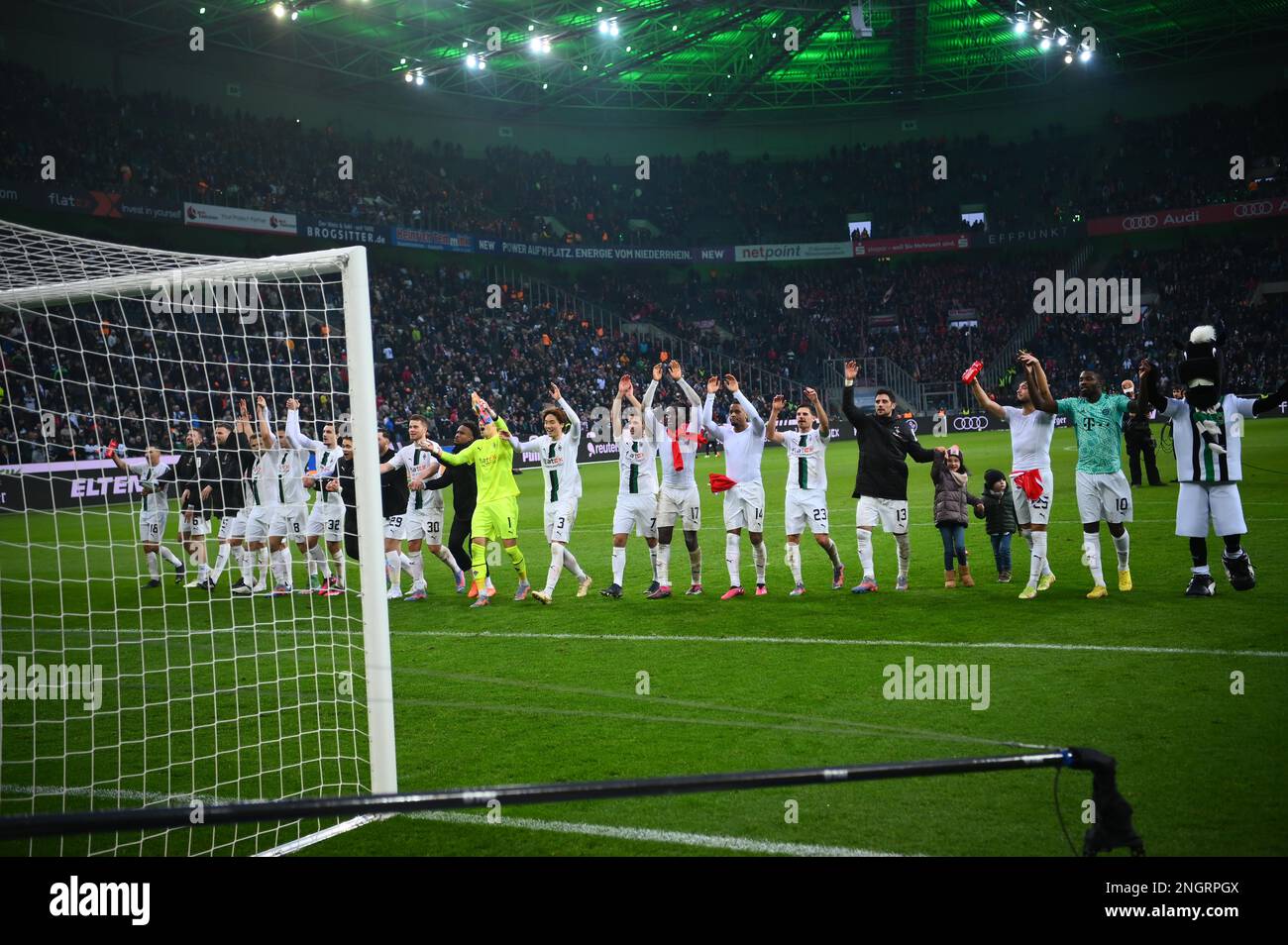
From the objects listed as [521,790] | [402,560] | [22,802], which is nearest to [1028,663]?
[521,790]

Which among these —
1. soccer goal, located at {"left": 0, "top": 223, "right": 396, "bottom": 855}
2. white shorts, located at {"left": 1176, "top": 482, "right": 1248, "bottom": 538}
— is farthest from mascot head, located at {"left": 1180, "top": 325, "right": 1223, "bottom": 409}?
soccer goal, located at {"left": 0, "top": 223, "right": 396, "bottom": 855}

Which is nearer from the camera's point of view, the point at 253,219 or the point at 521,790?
the point at 521,790

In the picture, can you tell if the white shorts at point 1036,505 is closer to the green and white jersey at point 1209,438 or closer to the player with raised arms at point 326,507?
the green and white jersey at point 1209,438

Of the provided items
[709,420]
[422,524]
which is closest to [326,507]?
[422,524]

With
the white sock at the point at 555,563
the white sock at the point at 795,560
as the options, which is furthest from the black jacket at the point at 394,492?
the white sock at the point at 795,560

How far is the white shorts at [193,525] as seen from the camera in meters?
12.2

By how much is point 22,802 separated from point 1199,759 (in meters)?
6.78

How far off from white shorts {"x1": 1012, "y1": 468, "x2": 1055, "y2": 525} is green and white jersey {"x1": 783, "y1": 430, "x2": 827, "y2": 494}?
2103 millimetres

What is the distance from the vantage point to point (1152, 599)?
10.5 metres

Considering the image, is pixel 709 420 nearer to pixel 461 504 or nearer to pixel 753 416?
pixel 753 416

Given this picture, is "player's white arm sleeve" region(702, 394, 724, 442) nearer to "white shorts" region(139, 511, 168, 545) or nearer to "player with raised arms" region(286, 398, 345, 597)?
"player with raised arms" region(286, 398, 345, 597)

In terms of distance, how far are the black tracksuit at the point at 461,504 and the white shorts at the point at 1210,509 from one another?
7767mm
